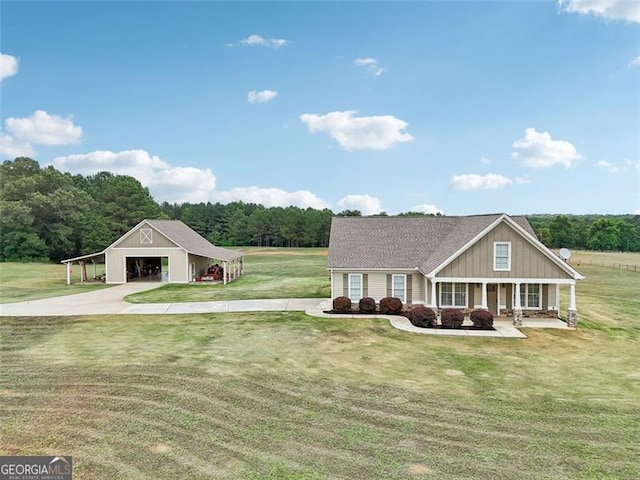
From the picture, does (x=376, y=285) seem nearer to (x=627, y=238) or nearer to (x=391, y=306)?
(x=391, y=306)

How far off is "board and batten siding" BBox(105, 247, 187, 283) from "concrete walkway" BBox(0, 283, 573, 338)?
725 cm

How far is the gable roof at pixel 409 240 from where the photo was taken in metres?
19.5

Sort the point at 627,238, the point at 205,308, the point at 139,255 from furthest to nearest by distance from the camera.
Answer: the point at 627,238 → the point at 139,255 → the point at 205,308

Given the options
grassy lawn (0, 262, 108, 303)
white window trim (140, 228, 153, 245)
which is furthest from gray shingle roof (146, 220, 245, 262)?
grassy lawn (0, 262, 108, 303)

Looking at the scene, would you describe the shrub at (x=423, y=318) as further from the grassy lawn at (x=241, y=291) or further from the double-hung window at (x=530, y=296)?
the grassy lawn at (x=241, y=291)

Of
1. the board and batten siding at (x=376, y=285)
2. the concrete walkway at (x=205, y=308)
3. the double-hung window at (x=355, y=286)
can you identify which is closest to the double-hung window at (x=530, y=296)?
the concrete walkway at (x=205, y=308)

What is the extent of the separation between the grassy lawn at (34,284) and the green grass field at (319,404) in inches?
455

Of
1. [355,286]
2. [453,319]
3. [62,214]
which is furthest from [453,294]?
[62,214]

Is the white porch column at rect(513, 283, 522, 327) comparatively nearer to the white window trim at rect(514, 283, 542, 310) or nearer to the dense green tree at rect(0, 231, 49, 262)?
the white window trim at rect(514, 283, 542, 310)

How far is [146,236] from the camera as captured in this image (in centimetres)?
3281

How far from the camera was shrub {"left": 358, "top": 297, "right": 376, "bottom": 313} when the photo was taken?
2009cm

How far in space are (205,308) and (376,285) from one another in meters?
9.15

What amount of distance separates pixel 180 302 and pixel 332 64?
61.4 ft

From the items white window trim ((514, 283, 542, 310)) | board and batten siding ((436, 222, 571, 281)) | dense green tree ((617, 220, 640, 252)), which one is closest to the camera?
board and batten siding ((436, 222, 571, 281))
